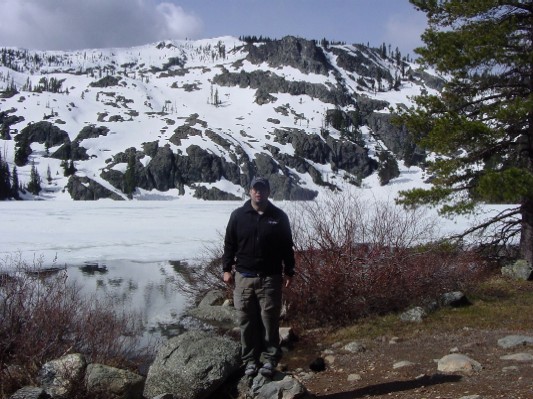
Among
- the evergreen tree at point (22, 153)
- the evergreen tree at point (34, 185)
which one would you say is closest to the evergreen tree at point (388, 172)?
the evergreen tree at point (34, 185)

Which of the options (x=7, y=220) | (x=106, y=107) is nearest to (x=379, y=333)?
(x=7, y=220)

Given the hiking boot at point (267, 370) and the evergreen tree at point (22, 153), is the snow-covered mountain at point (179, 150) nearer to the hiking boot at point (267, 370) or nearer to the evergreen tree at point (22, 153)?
the evergreen tree at point (22, 153)

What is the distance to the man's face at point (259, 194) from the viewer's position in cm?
670

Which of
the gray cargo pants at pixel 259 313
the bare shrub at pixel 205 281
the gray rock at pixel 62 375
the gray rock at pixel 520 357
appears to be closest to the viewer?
the gray cargo pants at pixel 259 313

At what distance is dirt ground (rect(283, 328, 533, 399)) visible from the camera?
6.34 meters

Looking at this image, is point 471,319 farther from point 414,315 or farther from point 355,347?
point 355,347

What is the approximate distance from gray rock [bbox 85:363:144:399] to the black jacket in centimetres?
275

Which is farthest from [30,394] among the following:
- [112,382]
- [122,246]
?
[122,246]

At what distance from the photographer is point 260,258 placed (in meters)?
6.73

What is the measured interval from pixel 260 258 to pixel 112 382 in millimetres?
3235

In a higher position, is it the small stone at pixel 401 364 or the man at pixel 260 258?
the man at pixel 260 258

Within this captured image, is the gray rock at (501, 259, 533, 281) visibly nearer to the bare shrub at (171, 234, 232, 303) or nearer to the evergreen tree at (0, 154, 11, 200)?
the bare shrub at (171, 234, 232, 303)

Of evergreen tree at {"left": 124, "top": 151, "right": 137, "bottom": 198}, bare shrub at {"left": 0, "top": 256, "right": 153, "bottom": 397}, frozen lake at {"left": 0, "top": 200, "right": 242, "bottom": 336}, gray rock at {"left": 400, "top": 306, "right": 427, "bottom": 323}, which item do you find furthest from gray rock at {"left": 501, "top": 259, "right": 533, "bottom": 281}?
evergreen tree at {"left": 124, "top": 151, "right": 137, "bottom": 198}

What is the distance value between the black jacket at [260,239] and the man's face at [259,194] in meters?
0.12
